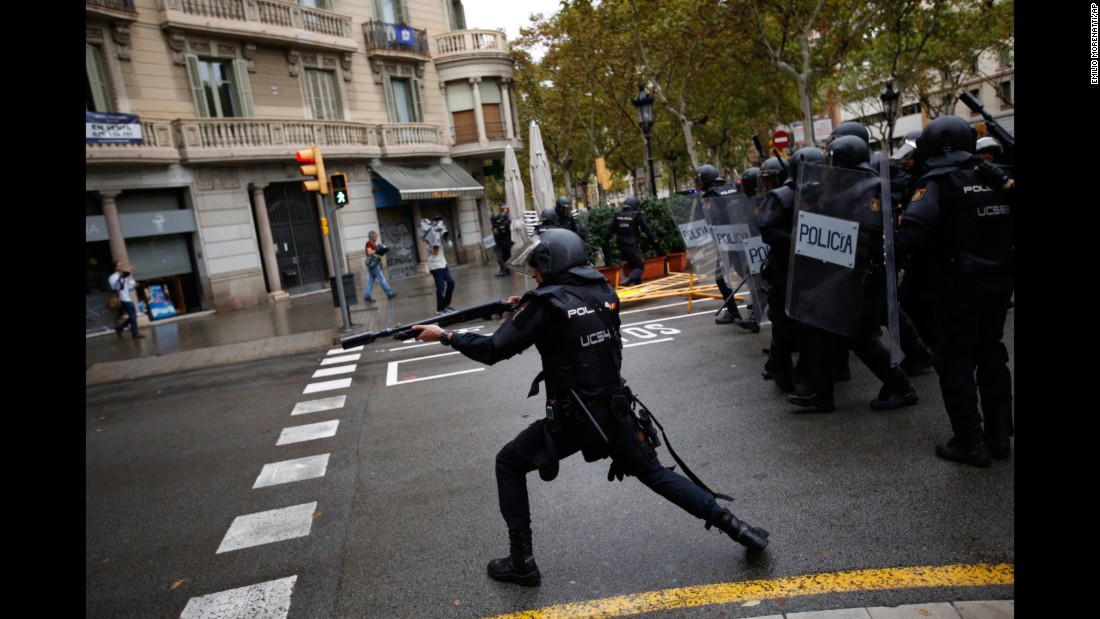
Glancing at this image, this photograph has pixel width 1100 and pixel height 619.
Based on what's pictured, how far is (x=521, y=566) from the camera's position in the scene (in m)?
3.47

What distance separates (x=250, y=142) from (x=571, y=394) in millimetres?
20275

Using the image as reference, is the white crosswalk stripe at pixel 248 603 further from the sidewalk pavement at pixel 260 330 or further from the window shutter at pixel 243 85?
the window shutter at pixel 243 85

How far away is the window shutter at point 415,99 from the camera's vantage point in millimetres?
27078

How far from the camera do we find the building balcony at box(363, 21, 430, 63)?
82.3ft

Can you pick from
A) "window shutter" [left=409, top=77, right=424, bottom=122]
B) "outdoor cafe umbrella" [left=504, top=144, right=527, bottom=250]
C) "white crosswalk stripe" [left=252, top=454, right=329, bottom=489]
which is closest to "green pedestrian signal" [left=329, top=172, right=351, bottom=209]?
"outdoor cafe umbrella" [left=504, top=144, right=527, bottom=250]

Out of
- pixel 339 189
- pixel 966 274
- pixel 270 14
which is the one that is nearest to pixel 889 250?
pixel 966 274

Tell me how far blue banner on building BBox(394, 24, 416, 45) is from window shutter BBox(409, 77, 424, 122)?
4.58ft

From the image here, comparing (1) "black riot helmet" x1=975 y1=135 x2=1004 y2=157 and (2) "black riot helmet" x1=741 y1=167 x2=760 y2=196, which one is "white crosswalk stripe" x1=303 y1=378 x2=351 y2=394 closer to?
(2) "black riot helmet" x1=741 y1=167 x2=760 y2=196

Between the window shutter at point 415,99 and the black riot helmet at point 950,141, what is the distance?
2483 centimetres

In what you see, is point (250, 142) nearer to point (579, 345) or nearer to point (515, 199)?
point (515, 199)

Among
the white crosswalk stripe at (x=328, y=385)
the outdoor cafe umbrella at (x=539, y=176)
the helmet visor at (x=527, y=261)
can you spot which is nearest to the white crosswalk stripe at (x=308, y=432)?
the white crosswalk stripe at (x=328, y=385)
